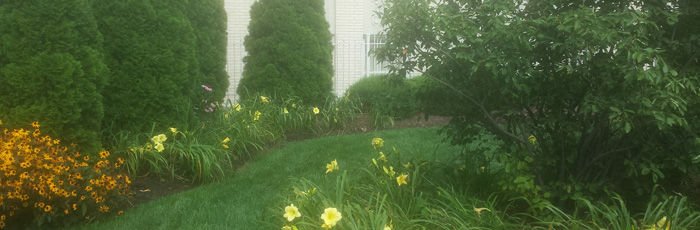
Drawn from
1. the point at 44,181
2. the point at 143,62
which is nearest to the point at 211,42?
the point at 143,62

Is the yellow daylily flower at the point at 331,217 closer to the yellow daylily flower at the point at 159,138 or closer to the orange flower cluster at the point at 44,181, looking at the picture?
the orange flower cluster at the point at 44,181

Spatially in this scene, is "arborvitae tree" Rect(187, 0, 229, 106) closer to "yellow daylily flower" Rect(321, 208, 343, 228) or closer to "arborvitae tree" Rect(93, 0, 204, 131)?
"arborvitae tree" Rect(93, 0, 204, 131)

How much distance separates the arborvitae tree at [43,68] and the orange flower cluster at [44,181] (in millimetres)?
164

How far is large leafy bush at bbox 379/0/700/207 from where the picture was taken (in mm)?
3242

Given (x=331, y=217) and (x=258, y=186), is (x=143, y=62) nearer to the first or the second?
(x=258, y=186)

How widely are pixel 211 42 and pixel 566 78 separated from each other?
17.0ft

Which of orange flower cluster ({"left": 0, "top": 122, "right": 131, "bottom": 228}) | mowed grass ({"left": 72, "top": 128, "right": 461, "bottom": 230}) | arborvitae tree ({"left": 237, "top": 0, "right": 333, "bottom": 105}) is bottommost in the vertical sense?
mowed grass ({"left": 72, "top": 128, "right": 461, "bottom": 230})

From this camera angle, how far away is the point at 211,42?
7922 mm

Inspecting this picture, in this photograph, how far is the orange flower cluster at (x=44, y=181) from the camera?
414 cm

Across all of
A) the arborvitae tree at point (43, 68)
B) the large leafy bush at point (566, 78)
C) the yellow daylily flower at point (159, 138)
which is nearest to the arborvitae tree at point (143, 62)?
the yellow daylily flower at point (159, 138)

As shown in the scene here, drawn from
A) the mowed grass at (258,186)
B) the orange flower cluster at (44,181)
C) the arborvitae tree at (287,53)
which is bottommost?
the mowed grass at (258,186)

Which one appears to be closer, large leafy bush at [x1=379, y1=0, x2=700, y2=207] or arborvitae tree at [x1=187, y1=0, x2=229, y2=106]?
large leafy bush at [x1=379, y1=0, x2=700, y2=207]

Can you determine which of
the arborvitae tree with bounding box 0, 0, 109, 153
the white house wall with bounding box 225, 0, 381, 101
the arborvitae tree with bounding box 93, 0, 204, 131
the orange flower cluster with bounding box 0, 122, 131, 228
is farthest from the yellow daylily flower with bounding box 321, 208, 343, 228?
the white house wall with bounding box 225, 0, 381, 101

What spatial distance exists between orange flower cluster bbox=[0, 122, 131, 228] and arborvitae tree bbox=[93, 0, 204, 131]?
3.74 ft
